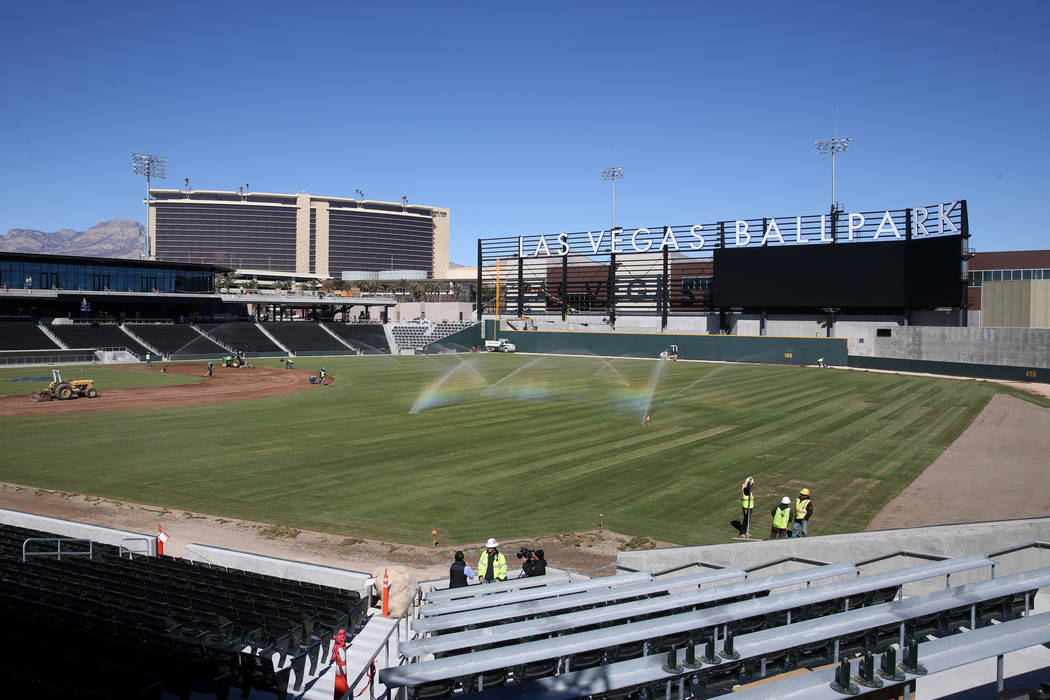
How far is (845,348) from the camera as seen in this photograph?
7562cm

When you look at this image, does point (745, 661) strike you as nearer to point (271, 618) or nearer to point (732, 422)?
point (271, 618)

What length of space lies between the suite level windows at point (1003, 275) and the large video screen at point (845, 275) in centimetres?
3235

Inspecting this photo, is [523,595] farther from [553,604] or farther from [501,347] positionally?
[501,347]

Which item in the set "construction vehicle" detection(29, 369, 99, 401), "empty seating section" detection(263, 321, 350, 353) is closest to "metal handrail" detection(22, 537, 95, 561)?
"construction vehicle" detection(29, 369, 99, 401)

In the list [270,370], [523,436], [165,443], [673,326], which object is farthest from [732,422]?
[673,326]

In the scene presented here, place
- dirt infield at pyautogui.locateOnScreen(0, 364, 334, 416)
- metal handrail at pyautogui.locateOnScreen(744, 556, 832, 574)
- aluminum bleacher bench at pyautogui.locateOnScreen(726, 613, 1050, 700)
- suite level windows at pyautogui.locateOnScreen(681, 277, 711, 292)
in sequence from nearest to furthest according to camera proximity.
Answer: aluminum bleacher bench at pyautogui.locateOnScreen(726, 613, 1050, 700)
metal handrail at pyautogui.locateOnScreen(744, 556, 832, 574)
dirt infield at pyautogui.locateOnScreen(0, 364, 334, 416)
suite level windows at pyautogui.locateOnScreen(681, 277, 711, 292)

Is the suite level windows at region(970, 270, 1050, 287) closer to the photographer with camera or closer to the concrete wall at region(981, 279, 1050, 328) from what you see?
the concrete wall at region(981, 279, 1050, 328)

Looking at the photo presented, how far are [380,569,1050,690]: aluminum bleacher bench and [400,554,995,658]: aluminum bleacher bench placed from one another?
32 centimetres

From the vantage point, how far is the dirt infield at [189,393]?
4347 centimetres

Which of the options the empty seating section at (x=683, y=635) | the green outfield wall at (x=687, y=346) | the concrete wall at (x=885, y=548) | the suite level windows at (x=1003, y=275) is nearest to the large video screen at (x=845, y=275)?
the green outfield wall at (x=687, y=346)

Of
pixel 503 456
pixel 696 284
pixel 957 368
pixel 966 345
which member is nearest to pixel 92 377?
pixel 503 456

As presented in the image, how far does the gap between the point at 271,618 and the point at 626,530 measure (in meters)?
11.5

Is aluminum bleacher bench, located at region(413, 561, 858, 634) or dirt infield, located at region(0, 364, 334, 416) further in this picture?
dirt infield, located at region(0, 364, 334, 416)

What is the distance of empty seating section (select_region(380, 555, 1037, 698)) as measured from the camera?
21.1 ft
